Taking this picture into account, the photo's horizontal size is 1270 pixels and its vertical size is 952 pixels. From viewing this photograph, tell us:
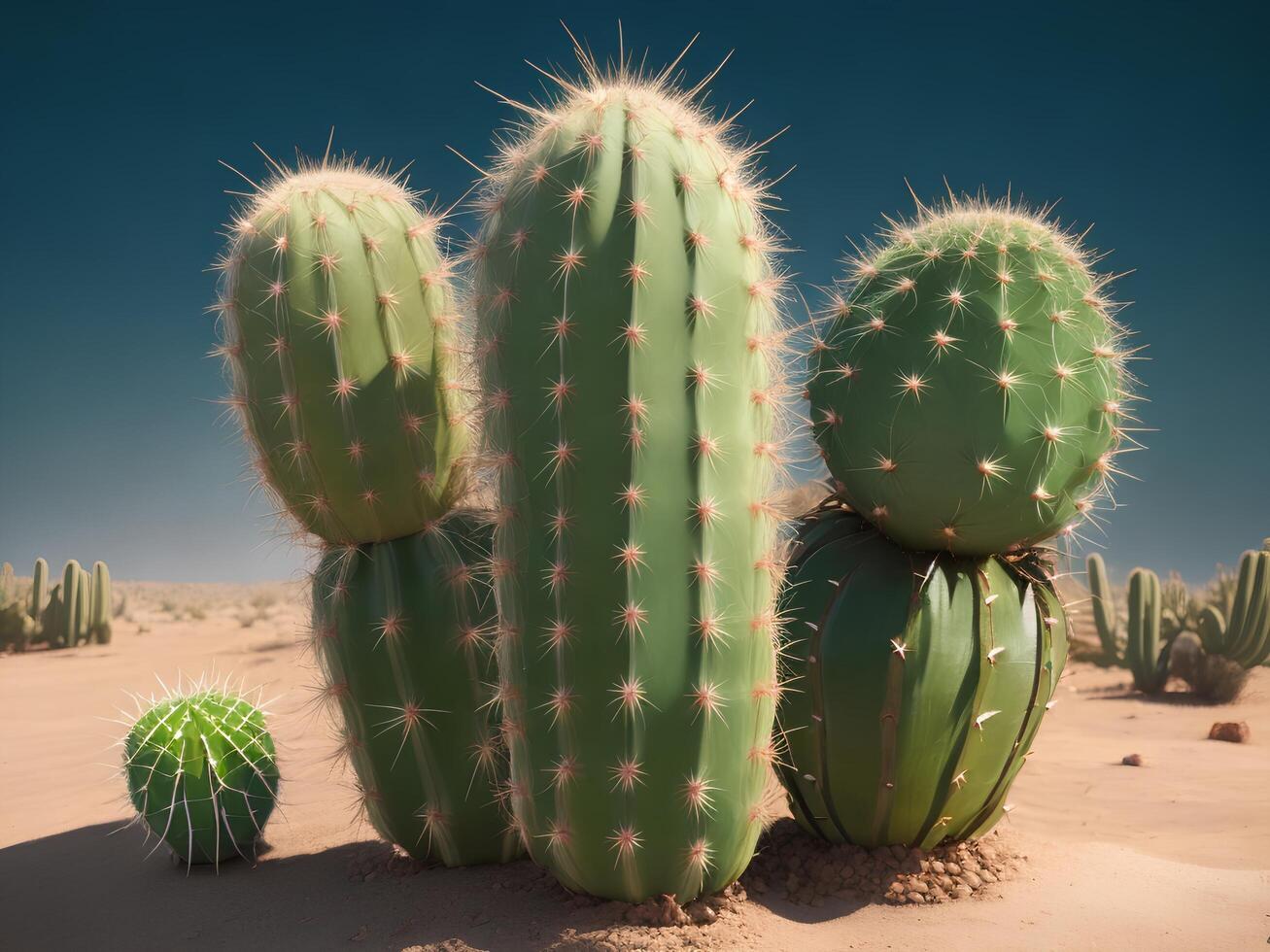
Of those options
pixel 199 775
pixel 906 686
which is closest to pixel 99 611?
pixel 199 775

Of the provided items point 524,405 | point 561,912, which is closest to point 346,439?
point 524,405

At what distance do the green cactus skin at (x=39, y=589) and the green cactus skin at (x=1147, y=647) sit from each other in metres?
16.1

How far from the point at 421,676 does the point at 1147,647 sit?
32.0 ft

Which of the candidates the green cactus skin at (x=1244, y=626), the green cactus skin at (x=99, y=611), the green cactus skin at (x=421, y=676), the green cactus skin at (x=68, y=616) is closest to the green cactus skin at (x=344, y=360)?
the green cactus skin at (x=421, y=676)

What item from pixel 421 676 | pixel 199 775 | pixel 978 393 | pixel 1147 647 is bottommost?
pixel 1147 647

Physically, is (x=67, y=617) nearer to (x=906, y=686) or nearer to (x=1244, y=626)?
(x=906, y=686)

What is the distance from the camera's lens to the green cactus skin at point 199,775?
179 inches

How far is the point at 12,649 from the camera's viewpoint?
50.0 feet

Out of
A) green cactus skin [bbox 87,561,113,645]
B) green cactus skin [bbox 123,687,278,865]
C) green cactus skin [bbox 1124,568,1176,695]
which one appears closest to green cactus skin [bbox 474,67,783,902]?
green cactus skin [bbox 123,687,278,865]

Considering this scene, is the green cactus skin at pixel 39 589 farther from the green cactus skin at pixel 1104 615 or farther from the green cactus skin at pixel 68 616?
the green cactus skin at pixel 1104 615

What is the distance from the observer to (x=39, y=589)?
16.6m

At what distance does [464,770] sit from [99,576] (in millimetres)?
14519

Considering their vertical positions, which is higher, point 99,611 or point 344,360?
point 344,360

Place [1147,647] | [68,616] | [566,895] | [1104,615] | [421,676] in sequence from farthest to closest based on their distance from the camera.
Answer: [68,616], [1104,615], [1147,647], [421,676], [566,895]
